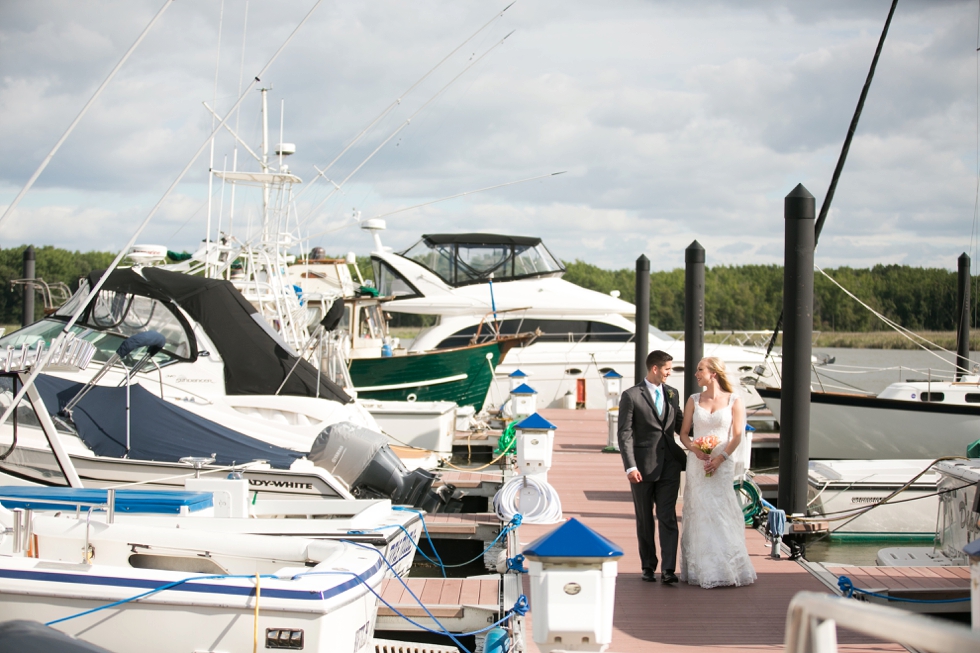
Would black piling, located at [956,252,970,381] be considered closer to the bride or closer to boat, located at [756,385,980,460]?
boat, located at [756,385,980,460]

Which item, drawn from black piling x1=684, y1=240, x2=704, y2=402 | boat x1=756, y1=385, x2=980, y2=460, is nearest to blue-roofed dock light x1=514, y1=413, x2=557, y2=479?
black piling x1=684, y1=240, x2=704, y2=402

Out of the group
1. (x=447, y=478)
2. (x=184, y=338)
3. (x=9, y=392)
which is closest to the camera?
(x=9, y=392)

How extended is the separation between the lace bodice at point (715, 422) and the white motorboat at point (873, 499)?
347 centimetres

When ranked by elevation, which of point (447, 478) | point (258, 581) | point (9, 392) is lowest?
point (447, 478)

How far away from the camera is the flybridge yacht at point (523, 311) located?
66.3ft

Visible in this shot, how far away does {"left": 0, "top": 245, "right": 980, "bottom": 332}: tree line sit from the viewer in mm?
62094

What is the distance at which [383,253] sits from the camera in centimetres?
2180

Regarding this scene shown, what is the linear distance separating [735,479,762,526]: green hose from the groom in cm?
213

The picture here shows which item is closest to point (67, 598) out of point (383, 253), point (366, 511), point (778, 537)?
point (366, 511)

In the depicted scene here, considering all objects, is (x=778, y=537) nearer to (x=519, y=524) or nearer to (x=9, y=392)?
(x=519, y=524)

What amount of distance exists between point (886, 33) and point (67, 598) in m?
11.6

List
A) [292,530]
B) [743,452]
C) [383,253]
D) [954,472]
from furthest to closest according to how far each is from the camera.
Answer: [383,253] → [743,452] → [954,472] → [292,530]

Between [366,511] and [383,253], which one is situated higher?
[383,253]

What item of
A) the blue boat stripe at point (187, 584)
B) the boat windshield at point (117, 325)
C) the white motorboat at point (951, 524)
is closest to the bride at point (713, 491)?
the white motorboat at point (951, 524)
